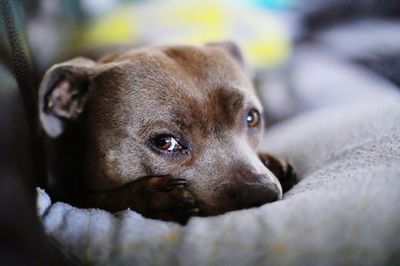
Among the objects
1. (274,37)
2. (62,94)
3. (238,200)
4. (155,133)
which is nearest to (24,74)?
(62,94)

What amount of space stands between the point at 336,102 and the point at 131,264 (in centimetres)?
252

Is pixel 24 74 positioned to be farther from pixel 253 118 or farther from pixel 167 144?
pixel 253 118

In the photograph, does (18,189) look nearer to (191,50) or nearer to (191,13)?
(191,50)

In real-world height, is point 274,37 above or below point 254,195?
below

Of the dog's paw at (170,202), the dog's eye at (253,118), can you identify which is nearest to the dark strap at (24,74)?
the dog's paw at (170,202)

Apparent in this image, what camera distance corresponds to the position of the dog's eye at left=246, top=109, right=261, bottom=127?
2.06 metres

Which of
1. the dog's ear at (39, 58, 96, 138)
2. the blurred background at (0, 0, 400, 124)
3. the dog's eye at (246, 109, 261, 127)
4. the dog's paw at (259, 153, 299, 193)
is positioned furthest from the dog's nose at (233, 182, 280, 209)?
the blurred background at (0, 0, 400, 124)

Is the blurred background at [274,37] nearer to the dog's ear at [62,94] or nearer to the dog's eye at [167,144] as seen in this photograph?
the dog's ear at [62,94]

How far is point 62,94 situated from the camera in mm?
1966

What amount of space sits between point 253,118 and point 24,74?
98 cm

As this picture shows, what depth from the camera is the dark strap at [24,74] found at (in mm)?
1499

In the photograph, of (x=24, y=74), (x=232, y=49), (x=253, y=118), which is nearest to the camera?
(x=24, y=74)

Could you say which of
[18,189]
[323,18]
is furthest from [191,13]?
[18,189]

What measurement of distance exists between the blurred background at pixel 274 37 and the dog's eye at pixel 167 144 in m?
1.19
